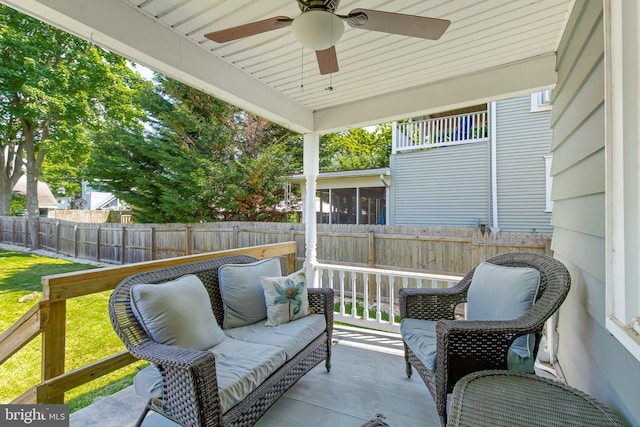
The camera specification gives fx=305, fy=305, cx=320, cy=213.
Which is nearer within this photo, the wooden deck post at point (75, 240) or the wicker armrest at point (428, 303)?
the wicker armrest at point (428, 303)

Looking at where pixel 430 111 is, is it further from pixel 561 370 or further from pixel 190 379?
pixel 190 379

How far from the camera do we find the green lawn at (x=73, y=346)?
2492 millimetres

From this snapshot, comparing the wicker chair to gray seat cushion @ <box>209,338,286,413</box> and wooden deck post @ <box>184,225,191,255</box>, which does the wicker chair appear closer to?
gray seat cushion @ <box>209,338,286,413</box>

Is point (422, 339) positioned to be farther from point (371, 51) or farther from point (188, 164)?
point (188, 164)

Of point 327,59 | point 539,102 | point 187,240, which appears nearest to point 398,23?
point 327,59

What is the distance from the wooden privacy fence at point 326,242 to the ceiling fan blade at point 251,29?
4288 mm

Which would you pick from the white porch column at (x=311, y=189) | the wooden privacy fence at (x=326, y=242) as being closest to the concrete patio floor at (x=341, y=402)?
the white porch column at (x=311, y=189)

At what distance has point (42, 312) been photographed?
174cm

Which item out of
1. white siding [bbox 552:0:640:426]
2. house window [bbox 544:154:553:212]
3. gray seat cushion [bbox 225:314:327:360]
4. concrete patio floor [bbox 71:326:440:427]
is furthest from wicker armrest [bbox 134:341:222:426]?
house window [bbox 544:154:553:212]

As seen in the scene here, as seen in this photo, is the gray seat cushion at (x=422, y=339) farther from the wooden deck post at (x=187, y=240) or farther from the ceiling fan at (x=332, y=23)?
the wooden deck post at (x=187, y=240)

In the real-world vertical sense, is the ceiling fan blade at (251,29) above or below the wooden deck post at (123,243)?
above

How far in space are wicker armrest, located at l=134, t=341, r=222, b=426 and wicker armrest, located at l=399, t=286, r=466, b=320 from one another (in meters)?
1.53

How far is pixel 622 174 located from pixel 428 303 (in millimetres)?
1566

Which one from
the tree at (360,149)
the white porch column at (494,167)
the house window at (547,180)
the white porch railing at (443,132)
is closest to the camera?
the house window at (547,180)
